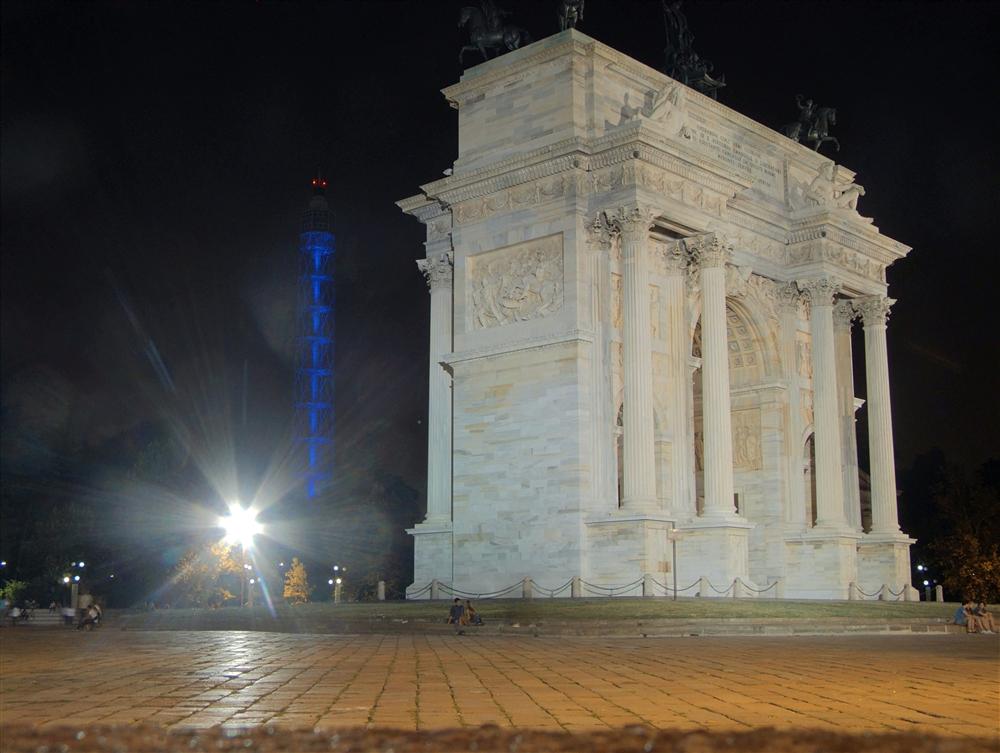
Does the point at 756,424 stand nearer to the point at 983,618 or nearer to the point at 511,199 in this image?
the point at 511,199

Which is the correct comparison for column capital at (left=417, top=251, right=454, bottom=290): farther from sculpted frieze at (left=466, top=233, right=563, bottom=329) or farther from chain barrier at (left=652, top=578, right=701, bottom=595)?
chain barrier at (left=652, top=578, right=701, bottom=595)

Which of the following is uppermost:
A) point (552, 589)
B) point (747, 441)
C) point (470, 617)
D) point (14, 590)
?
point (747, 441)

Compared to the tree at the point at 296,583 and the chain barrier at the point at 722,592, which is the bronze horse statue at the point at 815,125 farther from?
the tree at the point at 296,583

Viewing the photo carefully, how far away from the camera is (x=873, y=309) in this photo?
6178 centimetres

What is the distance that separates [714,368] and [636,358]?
495 cm

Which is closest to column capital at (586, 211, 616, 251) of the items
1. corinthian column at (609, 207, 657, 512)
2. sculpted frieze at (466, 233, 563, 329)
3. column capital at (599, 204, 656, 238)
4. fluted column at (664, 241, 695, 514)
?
column capital at (599, 204, 656, 238)

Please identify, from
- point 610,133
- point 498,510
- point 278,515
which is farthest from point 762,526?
point 278,515

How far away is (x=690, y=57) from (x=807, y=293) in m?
11.9

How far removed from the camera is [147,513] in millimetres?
74625

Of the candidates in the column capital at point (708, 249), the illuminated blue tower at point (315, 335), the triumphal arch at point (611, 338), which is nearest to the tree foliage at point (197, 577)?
the triumphal arch at point (611, 338)

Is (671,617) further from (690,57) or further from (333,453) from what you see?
(333,453)

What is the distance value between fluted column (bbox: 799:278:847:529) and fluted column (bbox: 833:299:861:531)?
7.09ft

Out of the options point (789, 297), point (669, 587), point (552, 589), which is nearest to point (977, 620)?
point (669, 587)

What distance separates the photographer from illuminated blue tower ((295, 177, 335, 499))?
114m
